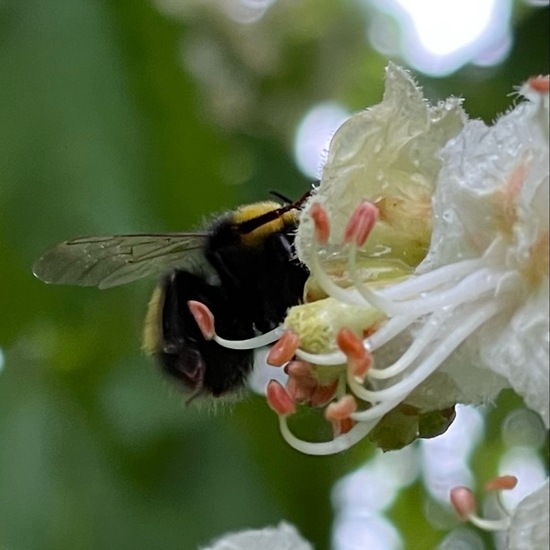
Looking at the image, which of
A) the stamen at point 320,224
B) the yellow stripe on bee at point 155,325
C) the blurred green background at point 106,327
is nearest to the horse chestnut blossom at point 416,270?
the stamen at point 320,224

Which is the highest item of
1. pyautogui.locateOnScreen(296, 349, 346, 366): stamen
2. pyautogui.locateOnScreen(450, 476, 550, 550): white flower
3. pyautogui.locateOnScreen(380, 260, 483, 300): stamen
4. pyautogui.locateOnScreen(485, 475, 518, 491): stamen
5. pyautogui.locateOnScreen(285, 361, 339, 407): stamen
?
pyautogui.locateOnScreen(380, 260, 483, 300): stamen

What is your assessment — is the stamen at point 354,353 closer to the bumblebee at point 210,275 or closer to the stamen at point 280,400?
the stamen at point 280,400

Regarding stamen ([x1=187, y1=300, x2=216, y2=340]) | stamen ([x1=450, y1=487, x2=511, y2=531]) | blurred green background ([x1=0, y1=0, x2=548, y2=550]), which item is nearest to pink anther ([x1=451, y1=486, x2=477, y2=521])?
stamen ([x1=450, y1=487, x2=511, y2=531])

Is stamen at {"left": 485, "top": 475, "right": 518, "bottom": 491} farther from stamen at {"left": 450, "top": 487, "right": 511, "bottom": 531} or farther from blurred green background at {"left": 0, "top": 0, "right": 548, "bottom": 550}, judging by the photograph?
blurred green background at {"left": 0, "top": 0, "right": 548, "bottom": 550}

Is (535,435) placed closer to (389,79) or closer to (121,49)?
(121,49)

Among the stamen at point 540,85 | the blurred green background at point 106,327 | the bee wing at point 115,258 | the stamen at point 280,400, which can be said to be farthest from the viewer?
the blurred green background at point 106,327

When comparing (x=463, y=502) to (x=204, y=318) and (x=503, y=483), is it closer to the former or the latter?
(x=503, y=483)
